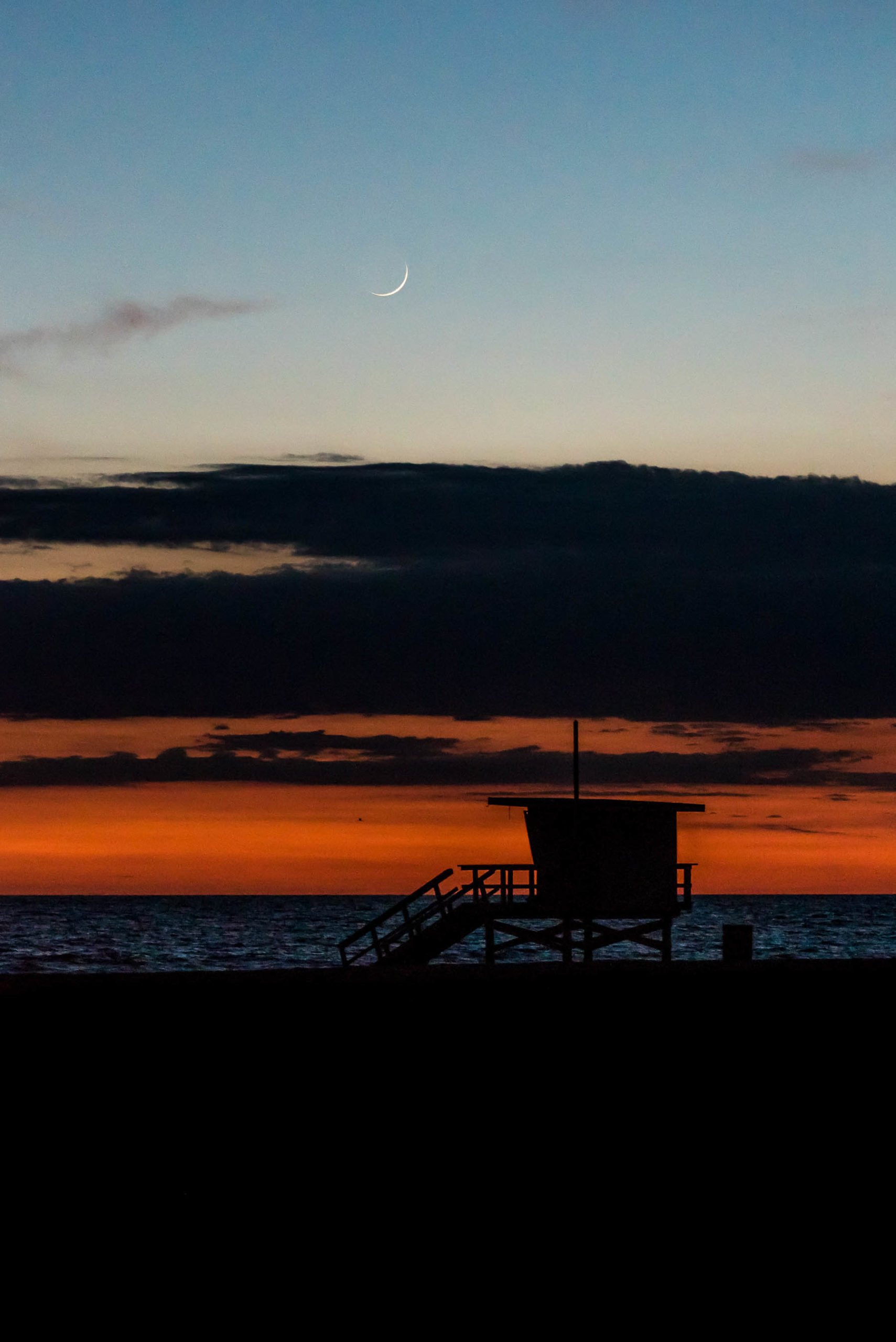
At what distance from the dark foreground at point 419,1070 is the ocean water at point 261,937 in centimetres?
3007

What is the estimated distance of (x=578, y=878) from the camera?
1198 inches

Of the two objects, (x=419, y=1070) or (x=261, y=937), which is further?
(x=261, y=937)

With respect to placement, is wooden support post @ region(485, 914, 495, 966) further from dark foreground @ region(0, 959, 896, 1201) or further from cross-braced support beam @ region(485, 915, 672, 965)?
dark foreground @ region(0, 959, 896, 1201)

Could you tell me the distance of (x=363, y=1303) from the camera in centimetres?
800

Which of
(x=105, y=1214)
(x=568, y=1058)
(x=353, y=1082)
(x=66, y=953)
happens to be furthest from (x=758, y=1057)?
(x=66, y=953)

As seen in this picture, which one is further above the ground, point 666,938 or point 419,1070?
point 419,1070

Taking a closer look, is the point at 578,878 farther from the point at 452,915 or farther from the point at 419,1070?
the point at 419,1070

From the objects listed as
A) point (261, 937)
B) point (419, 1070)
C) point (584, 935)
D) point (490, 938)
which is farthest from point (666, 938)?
point (261, 937)

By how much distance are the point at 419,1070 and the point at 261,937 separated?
270ft

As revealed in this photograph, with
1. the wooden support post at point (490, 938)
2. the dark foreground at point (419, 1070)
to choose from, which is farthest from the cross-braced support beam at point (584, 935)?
the dark foreground at point (419, 1070)

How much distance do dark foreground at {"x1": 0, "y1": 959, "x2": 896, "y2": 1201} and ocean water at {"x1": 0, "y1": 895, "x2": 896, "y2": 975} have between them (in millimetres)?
30072

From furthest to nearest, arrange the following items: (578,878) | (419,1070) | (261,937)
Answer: (261,937) < (578,878) < (419,1070)

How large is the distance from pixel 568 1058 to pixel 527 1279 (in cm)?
409

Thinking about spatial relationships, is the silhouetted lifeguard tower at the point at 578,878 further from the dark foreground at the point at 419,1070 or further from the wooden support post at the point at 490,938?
the dark foreground at the point at 419,1070
